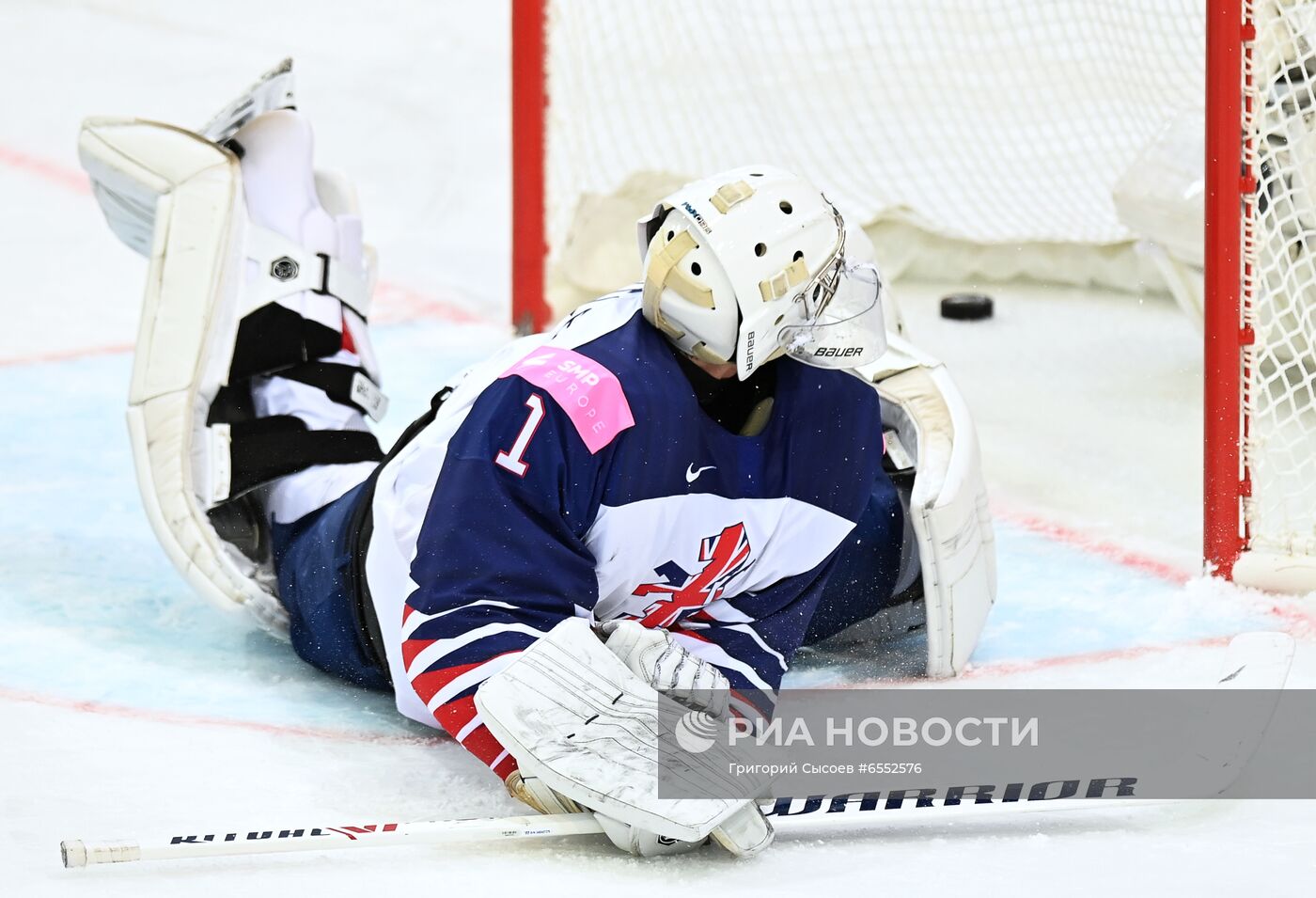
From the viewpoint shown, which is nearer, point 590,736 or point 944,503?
point 590,736

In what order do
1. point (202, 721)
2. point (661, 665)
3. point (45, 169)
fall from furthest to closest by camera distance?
point (45, 169) → point (202, 721) → point (661, 665)

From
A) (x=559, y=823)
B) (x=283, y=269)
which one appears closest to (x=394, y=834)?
(x=559, y=823)

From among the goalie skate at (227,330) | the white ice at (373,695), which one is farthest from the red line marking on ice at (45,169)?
the goalie skate at (227,330)

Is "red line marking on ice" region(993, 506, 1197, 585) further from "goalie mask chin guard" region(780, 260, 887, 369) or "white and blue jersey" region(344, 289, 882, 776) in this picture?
"goalie mask chin guard" region(780, 260, 887, 369)

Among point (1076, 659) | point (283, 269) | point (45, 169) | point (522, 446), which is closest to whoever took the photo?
point (522, 446)

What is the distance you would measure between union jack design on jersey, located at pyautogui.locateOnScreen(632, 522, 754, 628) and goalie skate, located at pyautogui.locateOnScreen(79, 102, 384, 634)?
0.63 meters

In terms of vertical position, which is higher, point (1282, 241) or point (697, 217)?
point (697, 217)

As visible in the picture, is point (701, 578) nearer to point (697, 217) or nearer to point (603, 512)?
point (603, 512)

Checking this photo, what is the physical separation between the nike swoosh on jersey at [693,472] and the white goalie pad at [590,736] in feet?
0.66

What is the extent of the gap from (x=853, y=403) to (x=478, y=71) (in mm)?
3971

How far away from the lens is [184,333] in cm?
244

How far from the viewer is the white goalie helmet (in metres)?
1.82

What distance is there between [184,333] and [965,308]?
6.94 feet

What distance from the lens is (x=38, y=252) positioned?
4.42 meters
